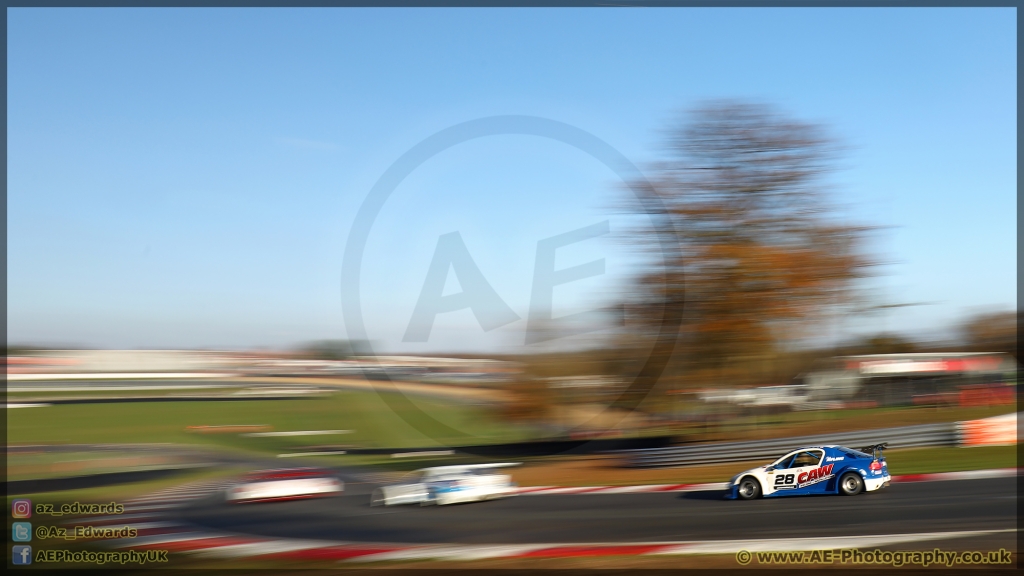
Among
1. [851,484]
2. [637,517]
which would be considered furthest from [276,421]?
[851,484]

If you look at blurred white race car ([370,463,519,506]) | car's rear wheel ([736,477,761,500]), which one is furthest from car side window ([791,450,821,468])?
blurred white race car ([370,463,519,506])

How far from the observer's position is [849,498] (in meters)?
9.63

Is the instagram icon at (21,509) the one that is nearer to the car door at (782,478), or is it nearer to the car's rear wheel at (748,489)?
the car's rear wheel at (748,489)

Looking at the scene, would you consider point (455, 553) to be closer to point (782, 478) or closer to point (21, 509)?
point (21, 509)

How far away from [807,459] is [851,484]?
0.68 meters

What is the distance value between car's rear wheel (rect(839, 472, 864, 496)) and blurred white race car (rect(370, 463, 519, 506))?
5.32 m

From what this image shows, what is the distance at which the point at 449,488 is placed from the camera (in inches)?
432

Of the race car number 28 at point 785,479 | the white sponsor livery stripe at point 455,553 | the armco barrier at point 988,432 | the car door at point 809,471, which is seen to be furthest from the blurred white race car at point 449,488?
the armco barrier at point 988,432

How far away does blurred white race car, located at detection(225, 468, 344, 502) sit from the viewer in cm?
1203

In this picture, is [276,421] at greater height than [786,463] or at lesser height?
greater

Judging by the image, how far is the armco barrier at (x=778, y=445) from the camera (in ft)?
44.4

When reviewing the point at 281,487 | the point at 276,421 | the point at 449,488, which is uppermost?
the point at 276,421

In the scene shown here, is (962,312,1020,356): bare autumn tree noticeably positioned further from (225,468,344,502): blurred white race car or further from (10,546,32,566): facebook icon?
(10,546,32,566): facebook icon

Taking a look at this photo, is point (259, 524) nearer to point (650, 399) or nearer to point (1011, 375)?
point (650, 399)
